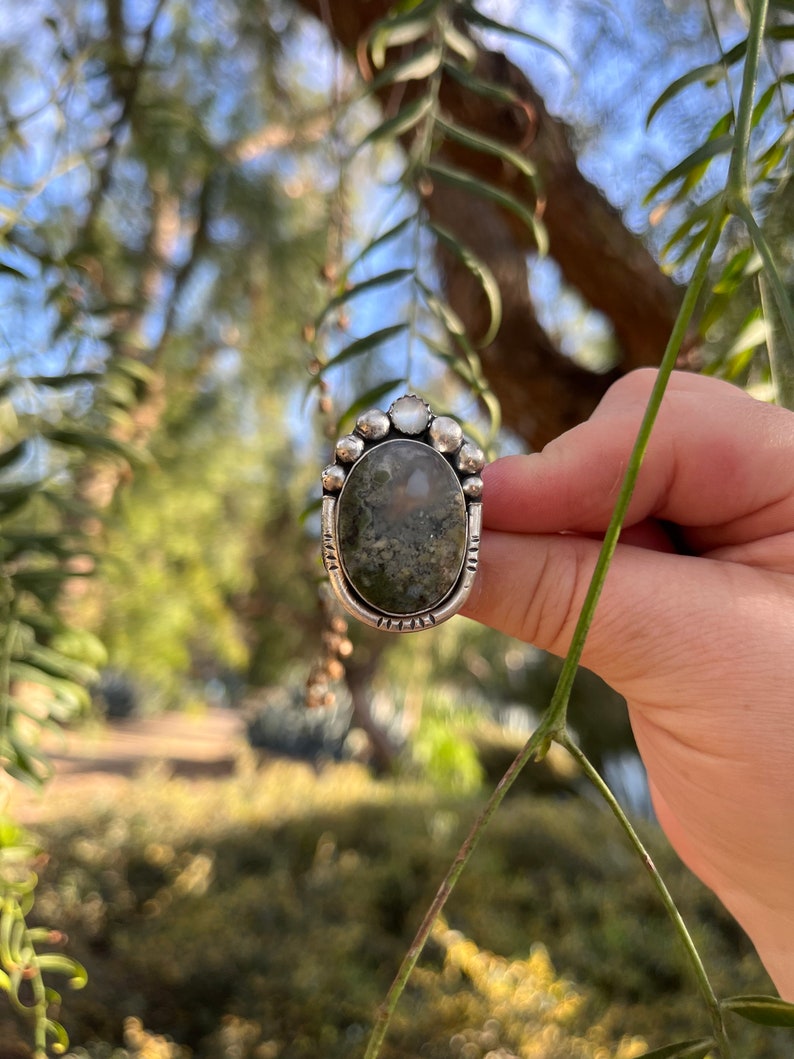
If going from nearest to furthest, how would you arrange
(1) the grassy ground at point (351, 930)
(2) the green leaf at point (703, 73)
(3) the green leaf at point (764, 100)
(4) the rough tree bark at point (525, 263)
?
(2) the green leaf at point (703, 73) < (3) the green leaf at point (764, 100) < (4) the rough tree bark at point (525, 263) < (1) the grassy ground at point (351, 930)

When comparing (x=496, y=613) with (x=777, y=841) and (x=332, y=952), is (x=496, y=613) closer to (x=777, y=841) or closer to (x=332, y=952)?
(x=777, y=841)

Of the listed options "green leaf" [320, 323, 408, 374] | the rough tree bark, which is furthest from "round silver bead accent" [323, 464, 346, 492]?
the rough tree bark

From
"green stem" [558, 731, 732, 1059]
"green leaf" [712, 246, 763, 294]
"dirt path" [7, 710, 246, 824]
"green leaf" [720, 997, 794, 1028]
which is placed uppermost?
"green leaf" [712, 246, 763, 294]

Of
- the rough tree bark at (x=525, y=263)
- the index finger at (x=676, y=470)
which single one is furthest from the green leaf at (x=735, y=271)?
the rough tree bark at (x=525, y=263)

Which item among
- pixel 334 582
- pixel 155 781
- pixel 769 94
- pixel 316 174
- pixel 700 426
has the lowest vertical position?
pixel 155 781

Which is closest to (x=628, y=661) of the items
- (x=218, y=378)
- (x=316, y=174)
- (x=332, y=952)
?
(x=332, y=952)

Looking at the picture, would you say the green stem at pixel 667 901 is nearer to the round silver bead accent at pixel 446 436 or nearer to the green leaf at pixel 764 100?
the round silver bead accent at pixel 446 436

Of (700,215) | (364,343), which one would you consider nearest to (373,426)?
(364,343)

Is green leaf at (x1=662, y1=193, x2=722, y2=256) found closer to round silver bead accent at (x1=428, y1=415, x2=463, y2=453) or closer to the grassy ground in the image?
round silver bead accent at (x1=428, y1=415, x2=463, y2=453)
